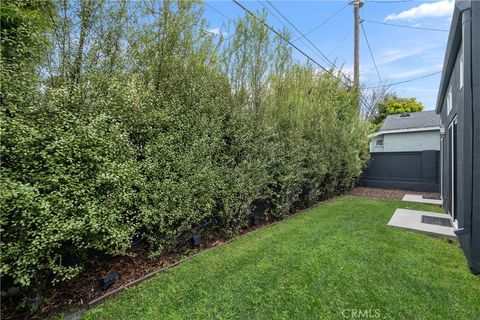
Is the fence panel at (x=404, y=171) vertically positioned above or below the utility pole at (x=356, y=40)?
below

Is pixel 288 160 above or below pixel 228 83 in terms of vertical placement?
below

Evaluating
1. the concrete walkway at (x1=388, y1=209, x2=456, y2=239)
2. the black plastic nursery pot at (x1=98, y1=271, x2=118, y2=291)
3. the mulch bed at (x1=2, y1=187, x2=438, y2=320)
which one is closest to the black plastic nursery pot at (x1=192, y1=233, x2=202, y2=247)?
the mulch bed at (x1=2, y1=187, x2=438, y2=320)

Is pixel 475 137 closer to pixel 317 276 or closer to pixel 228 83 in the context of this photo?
pixel 317 276

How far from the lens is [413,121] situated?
1317 centimetres

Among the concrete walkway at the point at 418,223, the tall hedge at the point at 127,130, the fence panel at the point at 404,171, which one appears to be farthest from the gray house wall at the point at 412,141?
the tall hedge at the point at 127,130

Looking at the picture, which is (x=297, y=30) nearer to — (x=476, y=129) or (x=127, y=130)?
(x=476, y=129)

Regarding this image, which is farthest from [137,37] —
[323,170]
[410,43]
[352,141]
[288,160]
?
[410,43]

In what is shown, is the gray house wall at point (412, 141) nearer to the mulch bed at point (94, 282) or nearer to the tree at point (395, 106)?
the tree at point (395, 106)

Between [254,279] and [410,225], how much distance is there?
12.2 ft

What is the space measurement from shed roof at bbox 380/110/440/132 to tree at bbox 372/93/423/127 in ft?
21.0

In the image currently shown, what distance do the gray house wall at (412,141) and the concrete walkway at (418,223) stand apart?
661cm

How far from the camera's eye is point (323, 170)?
21.9 feet

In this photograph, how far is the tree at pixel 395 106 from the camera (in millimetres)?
20405

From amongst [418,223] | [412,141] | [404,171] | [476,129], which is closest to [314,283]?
[476,129]
